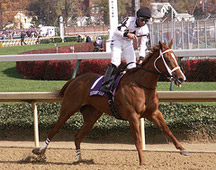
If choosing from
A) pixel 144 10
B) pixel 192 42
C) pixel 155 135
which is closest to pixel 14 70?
pixel 192 42

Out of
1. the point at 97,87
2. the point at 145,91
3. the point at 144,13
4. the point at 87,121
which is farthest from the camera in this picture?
the point at 87,121

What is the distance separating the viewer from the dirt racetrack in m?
5.58

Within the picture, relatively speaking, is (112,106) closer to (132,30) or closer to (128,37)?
(128,37)

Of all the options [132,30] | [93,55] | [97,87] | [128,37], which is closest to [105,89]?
[97,87]

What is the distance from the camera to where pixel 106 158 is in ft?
20.3

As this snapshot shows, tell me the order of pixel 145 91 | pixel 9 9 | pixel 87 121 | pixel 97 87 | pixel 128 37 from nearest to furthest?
pixel 145 91 < pixel 128 37 < pixel 97 87 < pixel 87 121 < pixel 9 9

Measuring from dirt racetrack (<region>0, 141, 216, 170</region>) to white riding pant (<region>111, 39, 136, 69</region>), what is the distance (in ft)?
4.02

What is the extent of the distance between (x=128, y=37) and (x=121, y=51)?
1.03ft

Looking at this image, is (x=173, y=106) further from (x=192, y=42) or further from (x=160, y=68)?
(x=192, y=42)

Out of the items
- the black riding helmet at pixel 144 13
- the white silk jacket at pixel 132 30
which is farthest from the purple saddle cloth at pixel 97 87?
the black riding helmet at pixel 144 13

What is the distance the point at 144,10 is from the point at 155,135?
2415 millimetres

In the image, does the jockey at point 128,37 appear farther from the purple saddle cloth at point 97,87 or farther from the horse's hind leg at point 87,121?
the horse's hind leg at point 87,121

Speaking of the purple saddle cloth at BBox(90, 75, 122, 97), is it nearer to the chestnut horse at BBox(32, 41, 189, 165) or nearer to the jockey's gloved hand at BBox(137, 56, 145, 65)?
the chestnut horse at BBox(32, 41, 189, 165)

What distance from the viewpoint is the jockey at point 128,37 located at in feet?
18.6
